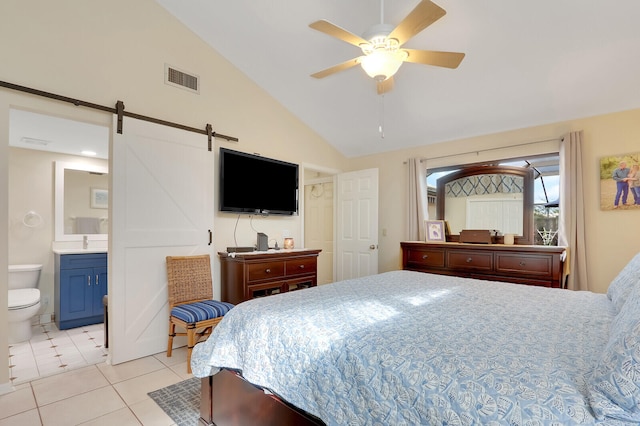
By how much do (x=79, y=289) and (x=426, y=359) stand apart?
4.19 m

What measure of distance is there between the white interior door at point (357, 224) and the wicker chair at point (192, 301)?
88.5 inches

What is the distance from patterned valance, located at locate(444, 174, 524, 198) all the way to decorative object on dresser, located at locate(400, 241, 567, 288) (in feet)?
2.88

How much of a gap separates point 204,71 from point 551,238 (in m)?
4.35

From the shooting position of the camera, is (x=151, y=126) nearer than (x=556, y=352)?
No

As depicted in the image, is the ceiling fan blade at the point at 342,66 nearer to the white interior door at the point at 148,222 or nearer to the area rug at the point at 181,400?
the white interior door at the point at 148,222

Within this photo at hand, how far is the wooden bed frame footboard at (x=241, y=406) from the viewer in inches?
49.9

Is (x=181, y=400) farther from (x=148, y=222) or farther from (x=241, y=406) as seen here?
(x=148, y=222)

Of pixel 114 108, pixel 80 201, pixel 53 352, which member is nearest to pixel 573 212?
pixel 114 108

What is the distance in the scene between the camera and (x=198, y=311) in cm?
269

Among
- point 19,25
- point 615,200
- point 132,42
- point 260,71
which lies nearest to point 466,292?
point 615,200

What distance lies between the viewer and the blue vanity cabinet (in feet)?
11.7

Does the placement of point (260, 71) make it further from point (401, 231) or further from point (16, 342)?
point (16, 342)

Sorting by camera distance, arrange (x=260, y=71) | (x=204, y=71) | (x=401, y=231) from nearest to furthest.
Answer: (x=204, y=71), (x=260, y=71), (x=401, y=231)

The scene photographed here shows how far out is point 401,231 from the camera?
459 cm
